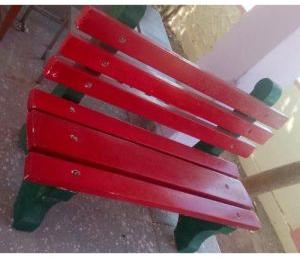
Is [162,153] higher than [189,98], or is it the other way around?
→ [189,98]

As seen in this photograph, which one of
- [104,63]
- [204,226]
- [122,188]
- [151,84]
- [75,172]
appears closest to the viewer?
[75,172]

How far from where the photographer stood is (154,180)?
1.95m

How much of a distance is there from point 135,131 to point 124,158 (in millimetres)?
237

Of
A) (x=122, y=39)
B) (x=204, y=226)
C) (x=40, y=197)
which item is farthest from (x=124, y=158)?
(x=204, y=226)

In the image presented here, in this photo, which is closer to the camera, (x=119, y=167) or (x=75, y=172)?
(x=75, y=172)

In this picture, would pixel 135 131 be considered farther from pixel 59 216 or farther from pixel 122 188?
pixel 59 216

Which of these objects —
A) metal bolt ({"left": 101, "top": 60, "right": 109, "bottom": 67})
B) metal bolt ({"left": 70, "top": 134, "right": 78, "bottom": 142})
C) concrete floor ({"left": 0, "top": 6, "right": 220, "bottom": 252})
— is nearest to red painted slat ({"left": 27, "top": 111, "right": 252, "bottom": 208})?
metal bolt ({"left": 70, "top": 134, "right": 78, "bottom": 142})

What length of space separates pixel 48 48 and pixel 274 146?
2836 millimetres

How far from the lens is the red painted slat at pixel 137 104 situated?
6.09ft

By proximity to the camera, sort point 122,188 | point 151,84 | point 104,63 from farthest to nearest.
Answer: point 151,84, point 104,63, point 122,188

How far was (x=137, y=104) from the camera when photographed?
6.88 feet
